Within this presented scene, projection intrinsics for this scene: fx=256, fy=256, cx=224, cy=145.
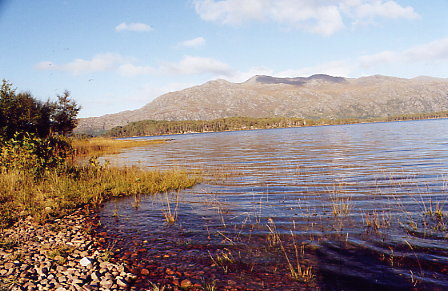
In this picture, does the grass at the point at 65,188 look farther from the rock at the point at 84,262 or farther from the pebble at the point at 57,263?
the rock at the point at 84,262

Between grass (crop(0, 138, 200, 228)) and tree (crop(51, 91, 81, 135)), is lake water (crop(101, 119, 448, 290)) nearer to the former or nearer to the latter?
grass (crop(0, 138, 200, 228))

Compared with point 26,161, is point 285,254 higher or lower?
lower

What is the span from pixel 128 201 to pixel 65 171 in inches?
240

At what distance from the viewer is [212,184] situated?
18516 mm

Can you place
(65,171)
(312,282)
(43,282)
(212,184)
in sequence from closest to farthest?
(43,282), (312,282), (65,171), (212,184)

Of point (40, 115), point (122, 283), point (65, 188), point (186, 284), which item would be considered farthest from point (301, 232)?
point (40, 115)

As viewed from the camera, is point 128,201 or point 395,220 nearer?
point 395,220

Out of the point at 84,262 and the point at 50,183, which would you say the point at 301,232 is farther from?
the point at 50,183

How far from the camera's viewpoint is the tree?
5319 cm

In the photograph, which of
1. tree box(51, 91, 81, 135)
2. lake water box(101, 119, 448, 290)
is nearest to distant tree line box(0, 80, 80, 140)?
tree box(51, 91, 81, 135)

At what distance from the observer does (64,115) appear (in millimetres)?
55188

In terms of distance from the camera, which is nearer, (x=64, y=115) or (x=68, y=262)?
(x=68, y=262)

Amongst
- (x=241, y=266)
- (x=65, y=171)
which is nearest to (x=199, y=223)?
(x=241, y=266)

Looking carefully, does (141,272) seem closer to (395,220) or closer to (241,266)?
(241,266)
